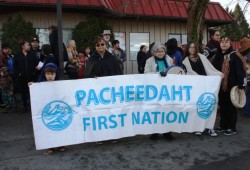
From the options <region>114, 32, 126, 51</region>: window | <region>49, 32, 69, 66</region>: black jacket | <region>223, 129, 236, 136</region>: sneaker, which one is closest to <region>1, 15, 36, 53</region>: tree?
<region>49, 32, 69, 66</region>: black jacket

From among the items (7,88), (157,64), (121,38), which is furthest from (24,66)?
(121,38)

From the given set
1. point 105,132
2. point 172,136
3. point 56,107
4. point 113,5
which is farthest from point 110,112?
point 113,5

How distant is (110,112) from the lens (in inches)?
228

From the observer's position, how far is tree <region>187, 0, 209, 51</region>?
9078 millimetres

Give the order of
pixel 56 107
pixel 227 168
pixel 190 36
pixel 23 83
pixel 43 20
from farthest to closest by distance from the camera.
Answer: pixel 43 20, pixel 190 36, pixel 23 83, pixel 56 107, pixel 227 168

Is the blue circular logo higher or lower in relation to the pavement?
higher

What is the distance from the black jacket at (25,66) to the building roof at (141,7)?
3.46m

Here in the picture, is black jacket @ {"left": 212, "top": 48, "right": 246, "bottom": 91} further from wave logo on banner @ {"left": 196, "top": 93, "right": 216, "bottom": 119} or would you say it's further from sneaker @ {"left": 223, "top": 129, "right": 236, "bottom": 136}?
sneaker @ {"left": 223, "top": 129, "right": 236, "bottom": 136}

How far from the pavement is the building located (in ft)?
21.3

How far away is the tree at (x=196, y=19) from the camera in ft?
29.8

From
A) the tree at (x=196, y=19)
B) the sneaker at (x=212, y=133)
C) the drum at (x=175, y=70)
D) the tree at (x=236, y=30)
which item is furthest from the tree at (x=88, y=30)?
the tree at (x=236, y=30)

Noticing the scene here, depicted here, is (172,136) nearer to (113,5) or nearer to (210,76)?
(210,76)

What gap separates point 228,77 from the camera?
6477mm

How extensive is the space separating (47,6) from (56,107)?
6971 mm
